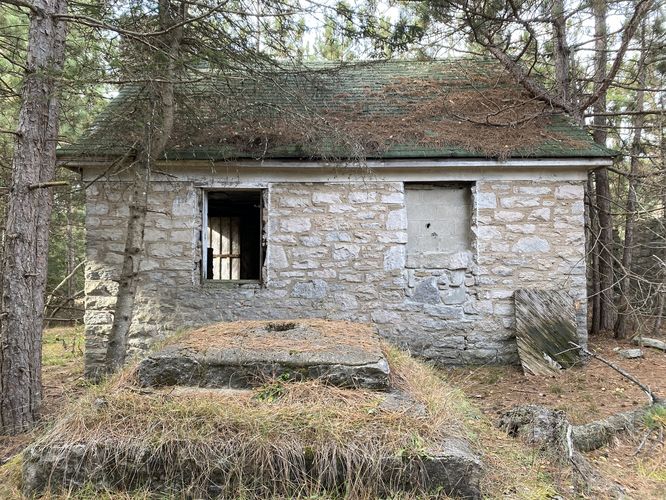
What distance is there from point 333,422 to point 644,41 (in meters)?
7.73

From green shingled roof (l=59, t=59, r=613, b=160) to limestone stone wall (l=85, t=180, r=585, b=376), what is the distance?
0.50 meters

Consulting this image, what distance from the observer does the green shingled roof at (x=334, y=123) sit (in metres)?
5.70

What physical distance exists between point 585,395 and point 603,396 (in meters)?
0.18

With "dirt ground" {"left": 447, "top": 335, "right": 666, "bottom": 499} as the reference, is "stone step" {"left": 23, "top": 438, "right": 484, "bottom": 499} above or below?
above

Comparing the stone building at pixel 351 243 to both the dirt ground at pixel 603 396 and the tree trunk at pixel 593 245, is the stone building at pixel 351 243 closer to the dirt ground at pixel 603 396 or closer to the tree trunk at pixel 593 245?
the dirt ground at pixel 603 396

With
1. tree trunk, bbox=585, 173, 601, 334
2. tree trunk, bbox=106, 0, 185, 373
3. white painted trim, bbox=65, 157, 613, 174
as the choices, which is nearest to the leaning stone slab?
tree trunk, bbox=106, 0, 185, 373

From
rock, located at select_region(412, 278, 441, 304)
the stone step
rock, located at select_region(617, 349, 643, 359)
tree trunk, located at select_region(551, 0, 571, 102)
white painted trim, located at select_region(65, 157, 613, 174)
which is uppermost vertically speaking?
tree trunk, located at select_region(551, 0, 571, 102)

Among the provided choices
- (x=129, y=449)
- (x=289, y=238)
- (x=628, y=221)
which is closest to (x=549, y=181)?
(x=628, y=221)

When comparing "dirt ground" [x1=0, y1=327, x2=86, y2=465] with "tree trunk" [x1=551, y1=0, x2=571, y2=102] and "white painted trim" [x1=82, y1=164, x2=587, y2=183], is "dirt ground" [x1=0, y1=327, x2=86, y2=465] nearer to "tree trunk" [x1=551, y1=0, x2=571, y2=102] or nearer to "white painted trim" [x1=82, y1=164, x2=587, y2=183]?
Answer: "white painted trim" [x1=82, y1=164, x2=587, y2=183]

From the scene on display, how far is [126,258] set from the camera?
212 inches

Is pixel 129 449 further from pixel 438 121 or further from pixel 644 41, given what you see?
pixel 644 41

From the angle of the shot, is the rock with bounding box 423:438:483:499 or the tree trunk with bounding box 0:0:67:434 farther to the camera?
the tree trunk with bounding box 0:0:67:434

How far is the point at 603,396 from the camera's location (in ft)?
16.4

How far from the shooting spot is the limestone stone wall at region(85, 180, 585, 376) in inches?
248
